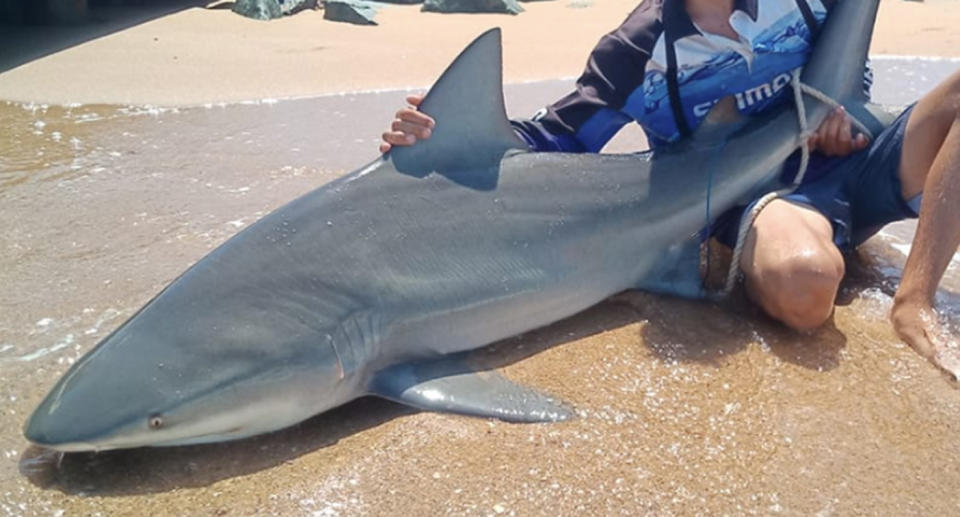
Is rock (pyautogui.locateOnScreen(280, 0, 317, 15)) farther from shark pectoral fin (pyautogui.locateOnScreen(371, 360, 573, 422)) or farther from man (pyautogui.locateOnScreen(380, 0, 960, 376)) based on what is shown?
shark pectoral fin (pyautogui.locateOnScreen(371, 360, 573, 422))

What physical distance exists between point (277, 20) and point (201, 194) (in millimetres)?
6119

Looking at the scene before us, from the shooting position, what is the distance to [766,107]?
9.91ft

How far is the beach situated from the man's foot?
36 mm

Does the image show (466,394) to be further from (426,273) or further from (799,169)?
(799,169)

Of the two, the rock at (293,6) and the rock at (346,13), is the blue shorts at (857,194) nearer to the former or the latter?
the rock at (346,13)

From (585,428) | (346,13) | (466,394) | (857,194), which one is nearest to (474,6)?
(346,13)

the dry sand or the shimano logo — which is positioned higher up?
the shimano logo

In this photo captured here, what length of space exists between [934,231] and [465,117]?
1437 millimetres

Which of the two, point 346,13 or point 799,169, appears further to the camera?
point 346,13

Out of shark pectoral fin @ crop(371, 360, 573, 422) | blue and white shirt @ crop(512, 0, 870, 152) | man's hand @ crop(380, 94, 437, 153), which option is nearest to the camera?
shark pectoral fin @ crop(371, 360, 573, 422)

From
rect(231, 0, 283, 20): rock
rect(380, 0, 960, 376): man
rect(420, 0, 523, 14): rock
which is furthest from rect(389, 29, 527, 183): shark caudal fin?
rect(420, 0, 523, 14): rock

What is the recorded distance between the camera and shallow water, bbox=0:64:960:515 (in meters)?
1.88

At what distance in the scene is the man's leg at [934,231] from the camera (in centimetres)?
249

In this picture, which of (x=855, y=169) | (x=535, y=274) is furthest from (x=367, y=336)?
(x=855, y=169)
